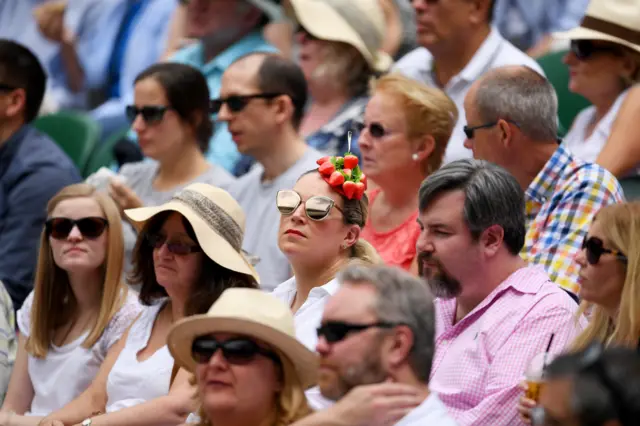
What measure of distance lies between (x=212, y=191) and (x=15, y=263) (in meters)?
1.52

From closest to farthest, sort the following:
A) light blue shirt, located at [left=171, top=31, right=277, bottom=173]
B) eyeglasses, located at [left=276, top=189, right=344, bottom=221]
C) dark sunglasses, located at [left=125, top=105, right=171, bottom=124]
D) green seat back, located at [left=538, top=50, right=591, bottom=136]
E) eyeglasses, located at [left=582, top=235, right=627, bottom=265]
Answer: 1. eyeglasses, located at [left=582, top=235, right=627, bottom=265]
2. eyeglasses, located at [left=276, top=189, right=344, bottom=221]
3. dark sunglasses, located at [left=125, top=105, right=171, bottom=124]
4. green seat back, located at [left=538, top=50, right=591, bottom=136]
5. light blue shirt, located at [left=171, top=31, right=277, bottom=173]

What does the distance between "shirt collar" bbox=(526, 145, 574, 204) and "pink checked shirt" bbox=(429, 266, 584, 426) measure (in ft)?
2.41

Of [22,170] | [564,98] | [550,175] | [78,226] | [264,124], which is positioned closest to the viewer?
[550,175]

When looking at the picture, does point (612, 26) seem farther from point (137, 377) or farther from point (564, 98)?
point (137, 377)

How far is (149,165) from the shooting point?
6.64m

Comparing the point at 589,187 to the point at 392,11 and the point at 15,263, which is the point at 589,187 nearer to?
the point at 15,263

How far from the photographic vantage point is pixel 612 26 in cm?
567

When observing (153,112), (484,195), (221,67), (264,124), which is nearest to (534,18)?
(221,67)

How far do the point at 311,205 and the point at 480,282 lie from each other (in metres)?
0.75

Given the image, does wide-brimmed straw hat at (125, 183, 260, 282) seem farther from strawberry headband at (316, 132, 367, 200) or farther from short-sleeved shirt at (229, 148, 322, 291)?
short-sleeved shirt at (229, 148, 322, 291)

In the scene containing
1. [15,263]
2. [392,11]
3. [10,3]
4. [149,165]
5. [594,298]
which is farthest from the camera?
[10,3]

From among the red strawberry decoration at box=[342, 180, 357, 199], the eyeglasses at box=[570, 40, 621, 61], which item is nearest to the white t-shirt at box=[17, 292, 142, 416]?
the red strawberry decoration at box=[342, 180, 357, 199]

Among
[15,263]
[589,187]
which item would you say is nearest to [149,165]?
[15,263]

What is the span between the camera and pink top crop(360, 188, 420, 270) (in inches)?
205
